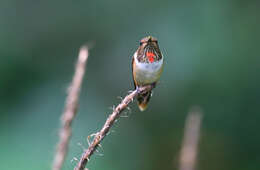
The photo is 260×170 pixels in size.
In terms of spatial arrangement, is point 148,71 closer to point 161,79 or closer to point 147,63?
point 147,63

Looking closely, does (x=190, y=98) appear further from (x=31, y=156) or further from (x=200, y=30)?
(x=31, y=156)

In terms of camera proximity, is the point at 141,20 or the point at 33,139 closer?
the point at 33,139

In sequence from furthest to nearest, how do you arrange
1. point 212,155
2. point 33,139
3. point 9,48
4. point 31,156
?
point 9,48, point 212,155, point 33,139, point 31,156

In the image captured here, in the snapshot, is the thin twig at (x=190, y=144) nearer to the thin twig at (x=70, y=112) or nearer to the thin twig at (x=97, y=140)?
the thin twig at (x=97, y=140)

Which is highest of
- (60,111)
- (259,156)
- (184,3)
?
(184,3)

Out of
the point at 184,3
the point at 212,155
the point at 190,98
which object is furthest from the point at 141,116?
the point at 184,3

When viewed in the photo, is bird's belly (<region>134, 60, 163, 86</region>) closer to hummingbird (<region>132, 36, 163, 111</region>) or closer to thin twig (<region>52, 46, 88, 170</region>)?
hummingbird (<region>132, 36, 163, 111</region>)
